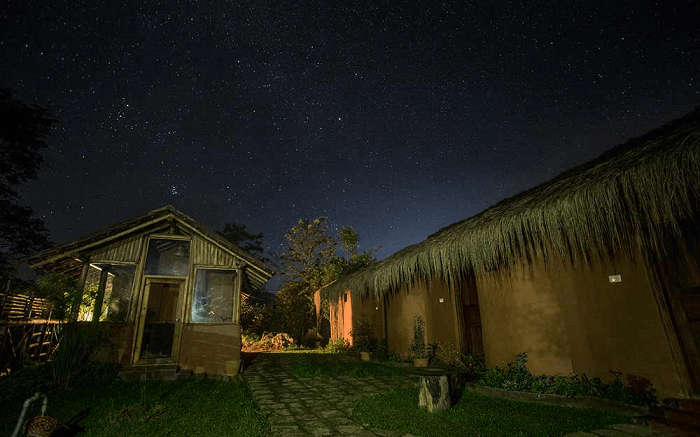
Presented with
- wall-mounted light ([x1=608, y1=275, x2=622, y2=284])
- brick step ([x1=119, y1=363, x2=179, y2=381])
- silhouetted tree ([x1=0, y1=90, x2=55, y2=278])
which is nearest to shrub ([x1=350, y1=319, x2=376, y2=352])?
brick step ([x1=119, y1=363, x2=179, y2=381])

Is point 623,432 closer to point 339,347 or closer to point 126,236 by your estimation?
point 126,236

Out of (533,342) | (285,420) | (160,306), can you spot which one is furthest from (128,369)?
(533,342)

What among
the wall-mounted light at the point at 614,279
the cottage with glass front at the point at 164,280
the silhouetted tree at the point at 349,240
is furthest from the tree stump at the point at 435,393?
the silhouetted tree at the point at 349,240

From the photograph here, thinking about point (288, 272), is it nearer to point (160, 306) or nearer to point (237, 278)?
point (160, 306)

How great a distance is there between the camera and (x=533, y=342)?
5930 millimetres

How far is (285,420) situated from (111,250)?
262 inches

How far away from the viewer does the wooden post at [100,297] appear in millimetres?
7461

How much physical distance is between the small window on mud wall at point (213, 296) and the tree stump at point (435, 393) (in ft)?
18.5

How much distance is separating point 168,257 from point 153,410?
15.0 ft

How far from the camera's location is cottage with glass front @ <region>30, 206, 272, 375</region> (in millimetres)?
7656

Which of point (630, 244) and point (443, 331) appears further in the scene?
point (443, 331)

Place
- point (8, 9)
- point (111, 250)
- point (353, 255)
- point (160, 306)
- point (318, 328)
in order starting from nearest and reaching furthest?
point (111, 250) < point (8, 9) < point (160, 306) < point (318, 328) < point (353, 255)

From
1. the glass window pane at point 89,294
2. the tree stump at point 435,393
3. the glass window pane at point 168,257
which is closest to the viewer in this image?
the tree stump at point 435,393

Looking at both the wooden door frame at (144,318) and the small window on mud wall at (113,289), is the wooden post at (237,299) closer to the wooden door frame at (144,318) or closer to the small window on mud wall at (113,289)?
the wooden door frame at (144,318)
